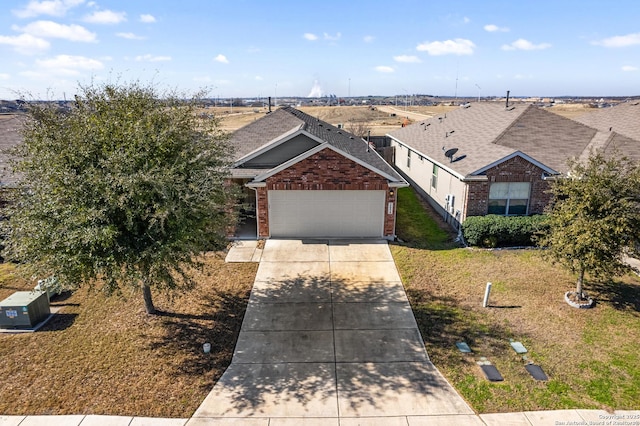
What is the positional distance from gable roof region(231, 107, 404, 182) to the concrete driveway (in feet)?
15.1

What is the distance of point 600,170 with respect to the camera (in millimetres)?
11617

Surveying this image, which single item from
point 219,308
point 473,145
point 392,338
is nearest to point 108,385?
point 219,308

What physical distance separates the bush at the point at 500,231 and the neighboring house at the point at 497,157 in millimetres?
944

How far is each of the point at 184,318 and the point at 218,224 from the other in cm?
307

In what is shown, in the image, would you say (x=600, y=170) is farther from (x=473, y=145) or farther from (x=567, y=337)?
(x=473, y=145)

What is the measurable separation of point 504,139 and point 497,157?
2.93 meters

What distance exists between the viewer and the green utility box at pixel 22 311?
10820 millimetres

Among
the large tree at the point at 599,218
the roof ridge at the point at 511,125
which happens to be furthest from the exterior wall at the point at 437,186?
the large tree at the point at 599,218

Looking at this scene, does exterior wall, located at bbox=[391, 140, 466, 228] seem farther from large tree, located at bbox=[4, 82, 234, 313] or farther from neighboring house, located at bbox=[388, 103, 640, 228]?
large tree, located at bbox=[4, 82, 234, 313]

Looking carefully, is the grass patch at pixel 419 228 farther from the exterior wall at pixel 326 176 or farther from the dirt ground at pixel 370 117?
the dirt ground at pixel 370 117

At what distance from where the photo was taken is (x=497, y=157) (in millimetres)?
17219

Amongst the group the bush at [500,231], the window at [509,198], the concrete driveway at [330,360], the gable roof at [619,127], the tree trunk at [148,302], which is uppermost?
the gable roof at [619,127]

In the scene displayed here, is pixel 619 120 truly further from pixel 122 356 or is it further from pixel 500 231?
pixel 122 356

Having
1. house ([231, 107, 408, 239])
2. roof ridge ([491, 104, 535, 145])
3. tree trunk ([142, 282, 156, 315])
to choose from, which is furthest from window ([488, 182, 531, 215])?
tree trunk ([142, 282, 156, 315])
